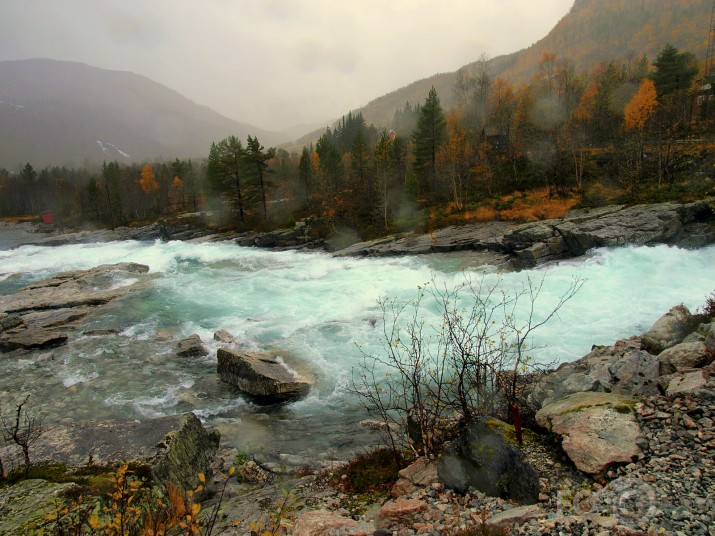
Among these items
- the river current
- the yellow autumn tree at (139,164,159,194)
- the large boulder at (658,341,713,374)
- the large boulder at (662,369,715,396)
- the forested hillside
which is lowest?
the river current

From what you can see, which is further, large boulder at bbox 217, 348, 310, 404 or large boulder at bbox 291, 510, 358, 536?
large boulder at bbox 217, 348, 310, 404

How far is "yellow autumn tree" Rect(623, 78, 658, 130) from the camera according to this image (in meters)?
40.3

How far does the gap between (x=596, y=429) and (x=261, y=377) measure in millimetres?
9294

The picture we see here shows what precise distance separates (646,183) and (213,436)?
138 ft

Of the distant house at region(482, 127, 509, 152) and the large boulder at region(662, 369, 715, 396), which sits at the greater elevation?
the distant house at region(482, 127, 509, 152)

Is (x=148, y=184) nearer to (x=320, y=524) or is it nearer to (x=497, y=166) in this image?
(x=497, y=166)

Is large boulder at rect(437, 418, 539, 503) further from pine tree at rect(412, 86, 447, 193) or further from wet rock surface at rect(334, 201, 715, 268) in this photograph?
pine tree at rect(412, 86, 447, 193)

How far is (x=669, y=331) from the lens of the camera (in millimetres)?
10688

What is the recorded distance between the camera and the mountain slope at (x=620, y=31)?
99688 mm

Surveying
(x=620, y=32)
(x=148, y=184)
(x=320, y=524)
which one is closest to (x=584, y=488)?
(x=320, y=524)

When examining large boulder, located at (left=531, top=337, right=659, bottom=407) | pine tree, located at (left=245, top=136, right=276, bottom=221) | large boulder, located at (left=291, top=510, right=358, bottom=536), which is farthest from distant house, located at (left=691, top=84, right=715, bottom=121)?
large boulder, located at (left=291, top=510, right=358, bottom=536)

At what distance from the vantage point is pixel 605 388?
320 inches

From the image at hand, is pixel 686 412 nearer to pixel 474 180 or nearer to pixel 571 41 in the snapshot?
pixel 474 180

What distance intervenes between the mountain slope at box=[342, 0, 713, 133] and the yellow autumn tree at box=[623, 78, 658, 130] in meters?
72.4
